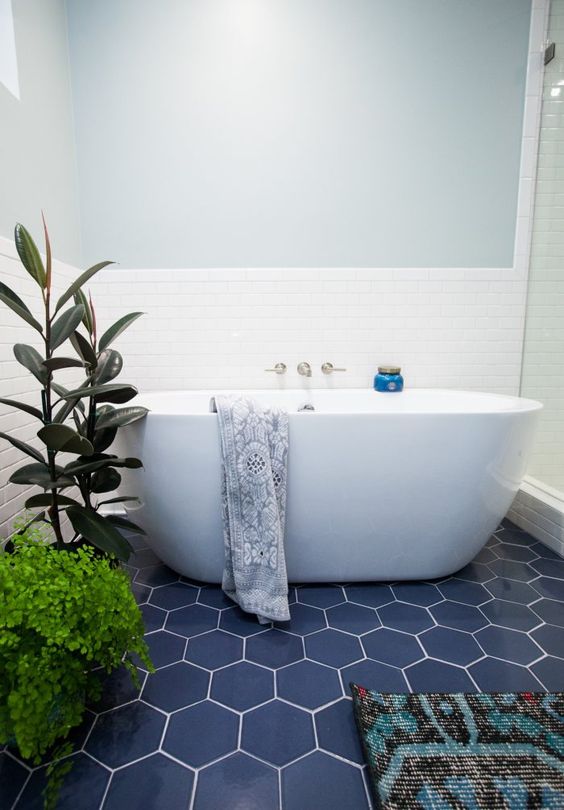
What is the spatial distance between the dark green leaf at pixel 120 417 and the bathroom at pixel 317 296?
0.04ft

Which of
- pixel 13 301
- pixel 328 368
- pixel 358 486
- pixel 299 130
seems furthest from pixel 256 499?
pixel 299 130

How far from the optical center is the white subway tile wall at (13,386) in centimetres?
146

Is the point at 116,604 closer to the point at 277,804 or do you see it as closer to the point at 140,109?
the point at 277,804

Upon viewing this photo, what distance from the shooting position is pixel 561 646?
132 cm

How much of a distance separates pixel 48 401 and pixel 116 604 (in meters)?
0.55

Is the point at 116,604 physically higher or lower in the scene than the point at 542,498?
higher

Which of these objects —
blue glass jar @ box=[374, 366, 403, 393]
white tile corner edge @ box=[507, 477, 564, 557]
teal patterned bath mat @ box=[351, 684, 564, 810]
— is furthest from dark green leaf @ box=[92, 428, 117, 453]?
white tile corner edge @ box=[507, 477, 564, 557]

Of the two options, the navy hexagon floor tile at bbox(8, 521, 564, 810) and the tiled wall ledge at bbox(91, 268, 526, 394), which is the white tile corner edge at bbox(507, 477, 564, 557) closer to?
the navy hexagon floor tile at bbox(8, 521, 564, 810)

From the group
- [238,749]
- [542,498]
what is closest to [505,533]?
[542,498]

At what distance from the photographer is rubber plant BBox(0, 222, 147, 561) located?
105 centimetres

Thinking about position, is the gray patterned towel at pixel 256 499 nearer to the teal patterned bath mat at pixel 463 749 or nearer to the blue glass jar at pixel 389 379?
the teal patterned bath mat at pixel 463 749

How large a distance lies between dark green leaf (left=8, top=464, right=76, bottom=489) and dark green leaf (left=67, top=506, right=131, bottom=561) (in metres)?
0.10

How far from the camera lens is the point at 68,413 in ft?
3.89

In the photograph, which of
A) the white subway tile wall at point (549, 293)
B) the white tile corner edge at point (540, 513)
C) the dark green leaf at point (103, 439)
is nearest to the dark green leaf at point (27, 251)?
the dark green leaf at point (103, 439)
